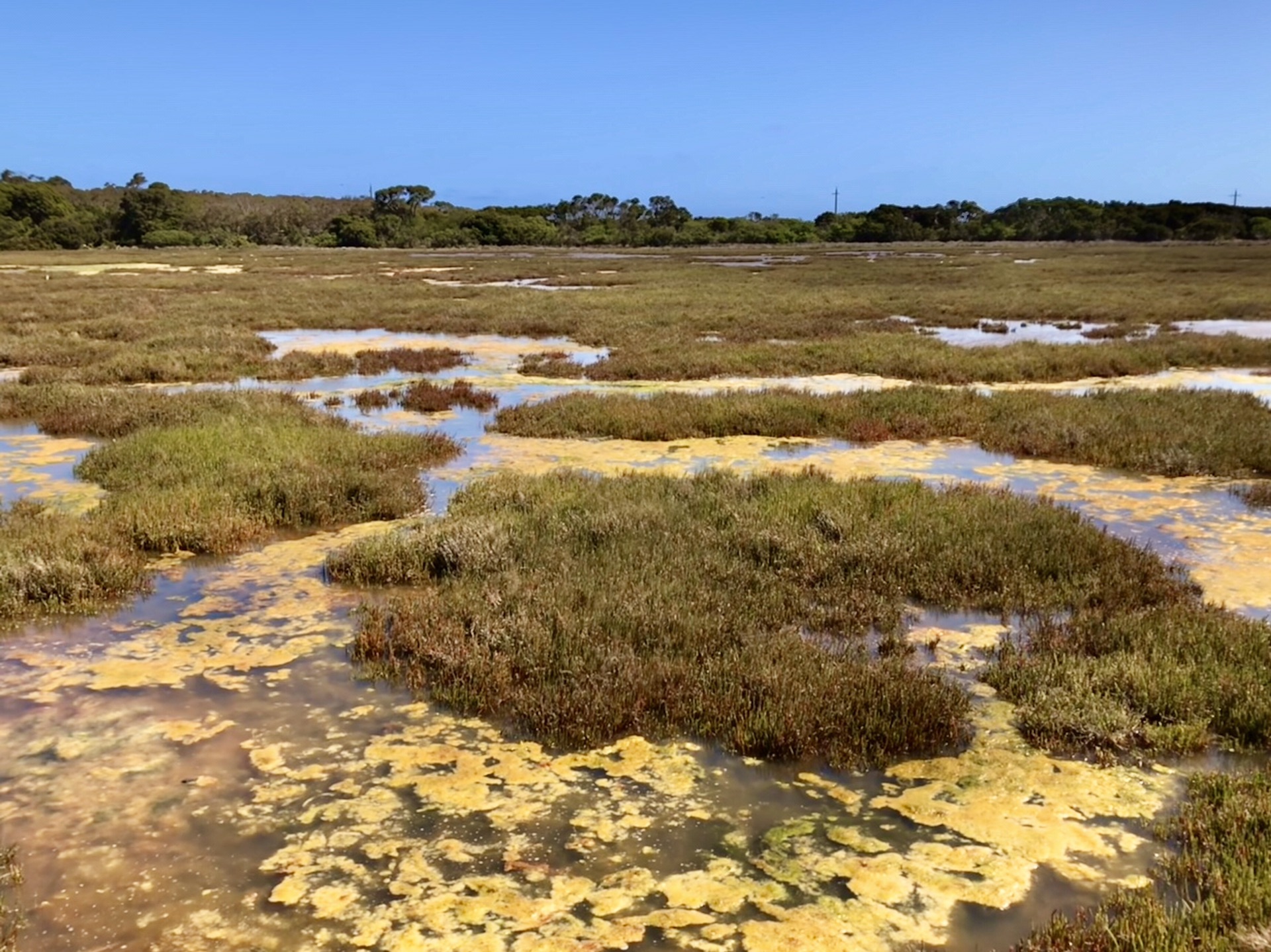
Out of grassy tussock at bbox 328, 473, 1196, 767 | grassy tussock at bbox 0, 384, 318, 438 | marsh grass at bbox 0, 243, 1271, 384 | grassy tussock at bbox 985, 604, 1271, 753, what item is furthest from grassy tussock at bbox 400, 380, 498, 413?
grassy tussock at bbox 985, 604, 1271, 753

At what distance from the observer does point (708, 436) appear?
1520 cm

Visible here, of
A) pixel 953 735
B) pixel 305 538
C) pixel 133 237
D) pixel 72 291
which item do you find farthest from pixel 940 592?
pixel 133 237

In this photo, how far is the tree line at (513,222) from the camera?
10950 centimetres

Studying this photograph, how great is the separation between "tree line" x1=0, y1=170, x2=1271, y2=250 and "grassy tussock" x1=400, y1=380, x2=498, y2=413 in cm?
10005

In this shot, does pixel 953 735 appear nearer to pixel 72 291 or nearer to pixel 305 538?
pixel 305 538

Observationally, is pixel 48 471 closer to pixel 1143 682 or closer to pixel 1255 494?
pixel 1143 682

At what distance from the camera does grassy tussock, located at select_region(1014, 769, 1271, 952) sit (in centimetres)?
372

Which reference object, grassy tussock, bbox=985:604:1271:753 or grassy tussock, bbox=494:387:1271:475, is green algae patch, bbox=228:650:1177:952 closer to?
grassy tussock, bbox=985:604:1271:753

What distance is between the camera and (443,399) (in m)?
18.1

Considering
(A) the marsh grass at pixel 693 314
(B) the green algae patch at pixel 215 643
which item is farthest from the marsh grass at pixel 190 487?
(A) the marsh grass at pixel 693 314

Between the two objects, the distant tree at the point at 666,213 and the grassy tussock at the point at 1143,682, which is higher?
the distant tree at the point at 666,213

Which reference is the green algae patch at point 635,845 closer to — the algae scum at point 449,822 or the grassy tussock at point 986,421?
the algae scum at point 449,822

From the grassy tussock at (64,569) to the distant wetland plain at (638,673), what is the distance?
0.04 metres

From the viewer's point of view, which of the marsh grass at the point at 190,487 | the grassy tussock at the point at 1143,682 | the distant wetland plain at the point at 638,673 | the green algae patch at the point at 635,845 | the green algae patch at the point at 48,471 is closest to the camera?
the green algae patch at the point at 635,845
